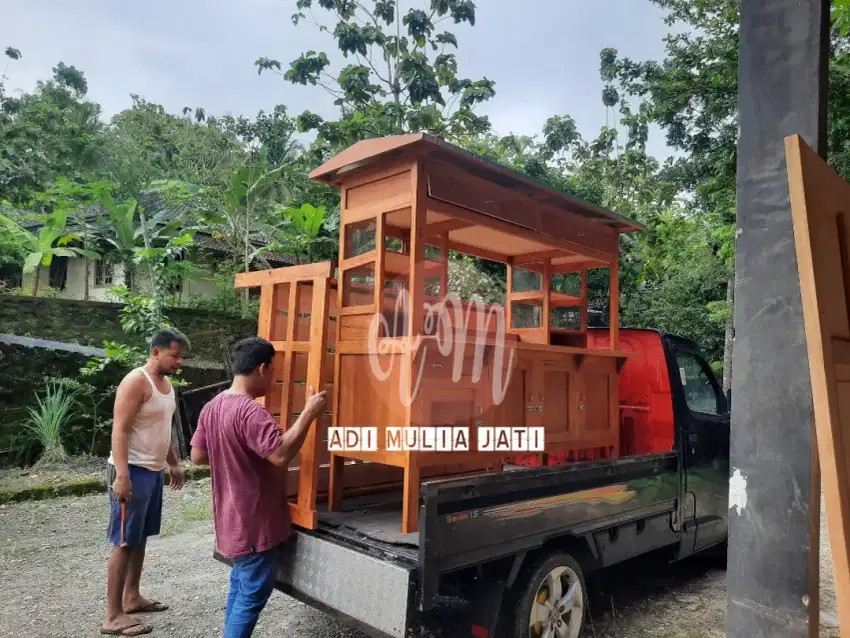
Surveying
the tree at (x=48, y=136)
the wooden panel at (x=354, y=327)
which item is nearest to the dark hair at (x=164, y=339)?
the wooden panel at (x=354, y=327)

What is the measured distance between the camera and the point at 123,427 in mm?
3445

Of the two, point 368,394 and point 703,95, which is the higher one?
point 703,95

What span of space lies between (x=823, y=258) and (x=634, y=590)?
12.9 feet

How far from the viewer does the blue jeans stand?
276 cm

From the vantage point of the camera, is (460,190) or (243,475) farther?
(460,190)

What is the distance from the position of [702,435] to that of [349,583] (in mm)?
3038

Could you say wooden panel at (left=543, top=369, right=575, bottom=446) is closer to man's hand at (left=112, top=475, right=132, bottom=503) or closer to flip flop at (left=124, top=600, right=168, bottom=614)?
man's hand at (left=112, top=475, right=132, bottom=503)

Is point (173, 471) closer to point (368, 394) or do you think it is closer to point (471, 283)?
point (368, 394)

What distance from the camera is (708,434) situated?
4.53 metres

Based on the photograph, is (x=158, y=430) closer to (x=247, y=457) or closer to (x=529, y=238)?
(x=247, y=457)

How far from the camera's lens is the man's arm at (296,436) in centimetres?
266

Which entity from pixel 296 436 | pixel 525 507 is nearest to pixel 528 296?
pixel 525 507

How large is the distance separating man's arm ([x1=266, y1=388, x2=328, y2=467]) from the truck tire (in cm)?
133

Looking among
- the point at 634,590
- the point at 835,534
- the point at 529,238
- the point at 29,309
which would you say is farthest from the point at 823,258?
the point at 29,309
